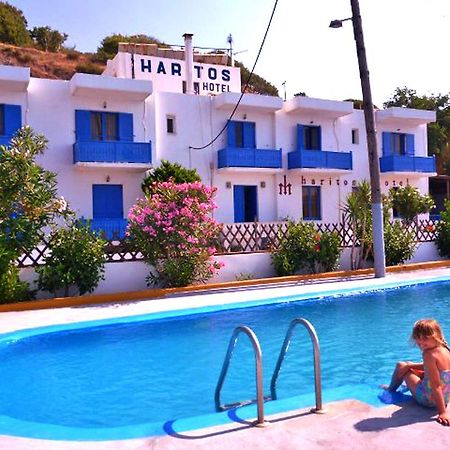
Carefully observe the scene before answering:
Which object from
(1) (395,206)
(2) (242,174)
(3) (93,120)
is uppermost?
(3) (93,120)

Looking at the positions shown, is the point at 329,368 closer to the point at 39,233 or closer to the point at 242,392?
the point at 242,392

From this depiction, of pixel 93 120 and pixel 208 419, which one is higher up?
pixel 93 120

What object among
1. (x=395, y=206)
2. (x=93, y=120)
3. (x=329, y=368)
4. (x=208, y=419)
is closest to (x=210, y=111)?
(x=93, y=120)

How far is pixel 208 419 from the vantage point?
15.2ft

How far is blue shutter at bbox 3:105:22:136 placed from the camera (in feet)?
66.3

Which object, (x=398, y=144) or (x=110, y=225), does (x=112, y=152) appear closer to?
(x=110, y=225)

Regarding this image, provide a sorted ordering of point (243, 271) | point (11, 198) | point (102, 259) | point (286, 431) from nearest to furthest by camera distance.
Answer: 1. point (286, 431)
2. point (11, 198)
3. point (102, 259)
4. point (243, 271)

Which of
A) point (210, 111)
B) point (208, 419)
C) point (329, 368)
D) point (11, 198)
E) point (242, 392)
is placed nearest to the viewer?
point (208, 419)

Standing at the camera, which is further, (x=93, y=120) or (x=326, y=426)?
(x=93, y=120)

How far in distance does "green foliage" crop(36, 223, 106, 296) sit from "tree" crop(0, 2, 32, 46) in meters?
45.8

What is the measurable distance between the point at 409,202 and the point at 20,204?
1353cm

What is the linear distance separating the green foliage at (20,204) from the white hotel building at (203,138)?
Answer: 8490 millimetres

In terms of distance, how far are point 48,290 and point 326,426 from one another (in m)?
9.60

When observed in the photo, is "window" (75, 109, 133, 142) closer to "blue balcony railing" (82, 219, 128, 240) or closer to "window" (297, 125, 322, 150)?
"blue balcony railing" (82, 219, 128, 240)
